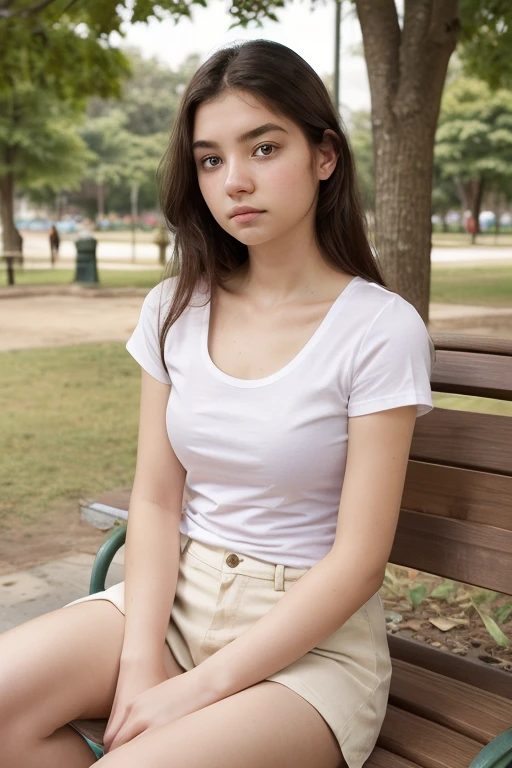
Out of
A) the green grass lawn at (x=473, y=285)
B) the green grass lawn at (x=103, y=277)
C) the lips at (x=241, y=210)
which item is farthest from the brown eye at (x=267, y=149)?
the green grass lawn at (x=103, y=277)

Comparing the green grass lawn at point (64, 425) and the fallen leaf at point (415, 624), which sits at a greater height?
the fallen leaf at point (415, 624)

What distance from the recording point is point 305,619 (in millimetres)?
1739

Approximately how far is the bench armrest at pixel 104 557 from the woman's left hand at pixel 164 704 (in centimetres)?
56

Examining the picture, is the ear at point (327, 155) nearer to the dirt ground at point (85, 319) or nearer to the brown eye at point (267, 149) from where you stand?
the brown eye at point (267, 149)

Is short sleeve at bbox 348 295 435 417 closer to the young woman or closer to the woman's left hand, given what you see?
the young woman

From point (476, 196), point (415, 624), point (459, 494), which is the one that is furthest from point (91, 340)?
point (476, 196)

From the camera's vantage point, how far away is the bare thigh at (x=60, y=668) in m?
1.73

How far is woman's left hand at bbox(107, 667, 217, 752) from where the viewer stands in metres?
1.69

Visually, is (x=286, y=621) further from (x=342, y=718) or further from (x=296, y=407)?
(x=296, y=407)

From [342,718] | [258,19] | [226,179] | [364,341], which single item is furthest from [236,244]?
[258,19]

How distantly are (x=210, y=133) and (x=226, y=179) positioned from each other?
0.11 meters

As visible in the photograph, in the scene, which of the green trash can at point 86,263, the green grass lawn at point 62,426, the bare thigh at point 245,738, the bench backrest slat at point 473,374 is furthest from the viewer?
the green trash can at point 86,263

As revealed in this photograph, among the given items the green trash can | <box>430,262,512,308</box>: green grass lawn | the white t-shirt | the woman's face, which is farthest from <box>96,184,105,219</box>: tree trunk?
the white t-shirt

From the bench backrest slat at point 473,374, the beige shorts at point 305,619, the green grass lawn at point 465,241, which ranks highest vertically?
the bench backrest slat at point 473,374
